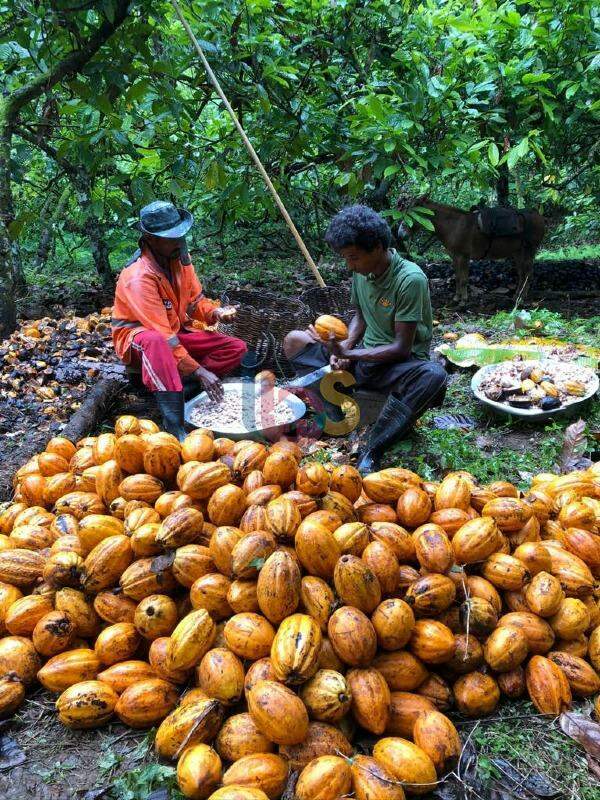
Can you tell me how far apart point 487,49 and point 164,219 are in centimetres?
377

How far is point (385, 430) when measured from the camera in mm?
3633

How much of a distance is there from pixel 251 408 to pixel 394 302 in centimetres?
125

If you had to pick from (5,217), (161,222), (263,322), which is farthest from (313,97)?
(5,217)

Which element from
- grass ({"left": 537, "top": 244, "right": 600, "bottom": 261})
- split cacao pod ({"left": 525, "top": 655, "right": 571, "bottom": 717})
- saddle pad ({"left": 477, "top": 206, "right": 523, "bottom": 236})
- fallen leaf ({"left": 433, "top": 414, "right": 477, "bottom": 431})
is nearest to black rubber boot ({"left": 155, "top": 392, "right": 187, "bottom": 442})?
fallen leaf ({"left": 433, "top": 414, "right": 477, "bottom": 431})

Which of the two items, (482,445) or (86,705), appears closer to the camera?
(86,705)

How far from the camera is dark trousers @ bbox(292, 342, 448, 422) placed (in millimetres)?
3545

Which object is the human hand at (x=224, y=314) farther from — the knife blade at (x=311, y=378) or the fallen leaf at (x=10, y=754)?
the fallen leaf at (x=10, y=754)

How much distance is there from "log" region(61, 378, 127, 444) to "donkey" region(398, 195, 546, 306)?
4524 mm

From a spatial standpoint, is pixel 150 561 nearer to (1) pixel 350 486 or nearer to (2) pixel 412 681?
(1) pixel 350 486

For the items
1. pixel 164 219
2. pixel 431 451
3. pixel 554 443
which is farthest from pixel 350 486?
pixel 164 219

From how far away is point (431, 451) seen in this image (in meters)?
3.78

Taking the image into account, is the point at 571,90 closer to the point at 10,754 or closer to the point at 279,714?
the point at 279,714

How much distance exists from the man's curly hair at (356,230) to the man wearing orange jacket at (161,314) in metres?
1.21

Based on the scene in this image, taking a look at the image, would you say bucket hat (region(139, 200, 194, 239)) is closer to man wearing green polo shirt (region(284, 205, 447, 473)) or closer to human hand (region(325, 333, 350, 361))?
man wearing green polo shirt (region(284, 205, 447, 473))
